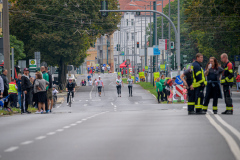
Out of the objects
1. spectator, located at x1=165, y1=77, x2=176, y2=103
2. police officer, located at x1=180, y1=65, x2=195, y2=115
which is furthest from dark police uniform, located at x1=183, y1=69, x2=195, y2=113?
spectator, located at x1=165, y1=77, x2=176, y2=103

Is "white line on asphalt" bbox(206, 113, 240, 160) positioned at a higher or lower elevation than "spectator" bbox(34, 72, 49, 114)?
lower

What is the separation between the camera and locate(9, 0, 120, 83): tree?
189 ft

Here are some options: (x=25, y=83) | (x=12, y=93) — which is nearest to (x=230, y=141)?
(x=25, y=83)

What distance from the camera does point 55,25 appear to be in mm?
58750

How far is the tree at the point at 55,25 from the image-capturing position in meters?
57.8

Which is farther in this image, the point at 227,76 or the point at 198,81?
the point at 198,81

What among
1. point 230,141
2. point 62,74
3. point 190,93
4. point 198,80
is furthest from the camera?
point 62,74

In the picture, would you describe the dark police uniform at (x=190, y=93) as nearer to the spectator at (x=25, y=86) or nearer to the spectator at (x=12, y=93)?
the spectator at (x=25, y=86)

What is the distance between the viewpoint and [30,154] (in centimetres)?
868

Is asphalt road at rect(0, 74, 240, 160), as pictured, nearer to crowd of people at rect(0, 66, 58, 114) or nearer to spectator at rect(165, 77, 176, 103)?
crowd of people at rect(0, 66, 58, 114)

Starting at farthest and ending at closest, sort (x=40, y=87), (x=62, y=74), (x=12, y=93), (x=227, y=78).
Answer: (x=62, y=74) → (x=12, y=93) → (x=40, y=87) → (x=227, y=78)

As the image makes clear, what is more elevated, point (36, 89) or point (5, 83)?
point (5, 83)

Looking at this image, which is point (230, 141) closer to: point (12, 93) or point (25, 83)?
point (25, 83)

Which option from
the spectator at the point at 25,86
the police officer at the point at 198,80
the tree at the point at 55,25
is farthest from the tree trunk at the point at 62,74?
the police officer at the point at 198,80
